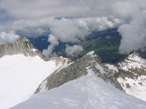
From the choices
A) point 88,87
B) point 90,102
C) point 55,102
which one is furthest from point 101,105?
point 88,87

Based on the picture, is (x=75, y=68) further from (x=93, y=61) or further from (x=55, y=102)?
(x=55, y=102)

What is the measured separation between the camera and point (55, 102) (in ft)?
62.9

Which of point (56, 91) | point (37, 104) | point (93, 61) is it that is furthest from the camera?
point (93, 61)

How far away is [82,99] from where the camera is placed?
20.6 m

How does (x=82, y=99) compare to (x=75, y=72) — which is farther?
(x=75, y=72)

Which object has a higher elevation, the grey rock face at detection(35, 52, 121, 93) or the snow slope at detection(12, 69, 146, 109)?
the grey rock face at detection(35, 52, 121, 93)

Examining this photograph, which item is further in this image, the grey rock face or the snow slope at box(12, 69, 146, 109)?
the grey rock face

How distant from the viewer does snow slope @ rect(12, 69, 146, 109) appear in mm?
18750

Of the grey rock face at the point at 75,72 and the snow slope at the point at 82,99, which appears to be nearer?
the snow slope at the point at 82,99

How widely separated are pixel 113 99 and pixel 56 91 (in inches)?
138

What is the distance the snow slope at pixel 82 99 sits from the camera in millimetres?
18750

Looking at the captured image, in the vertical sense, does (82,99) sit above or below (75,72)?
below

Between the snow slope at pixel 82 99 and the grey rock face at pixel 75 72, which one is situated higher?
the grey rock face at pixel 75 72

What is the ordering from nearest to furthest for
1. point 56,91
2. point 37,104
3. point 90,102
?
1. point 37,104
2. point 90,102
3. point 56,91
